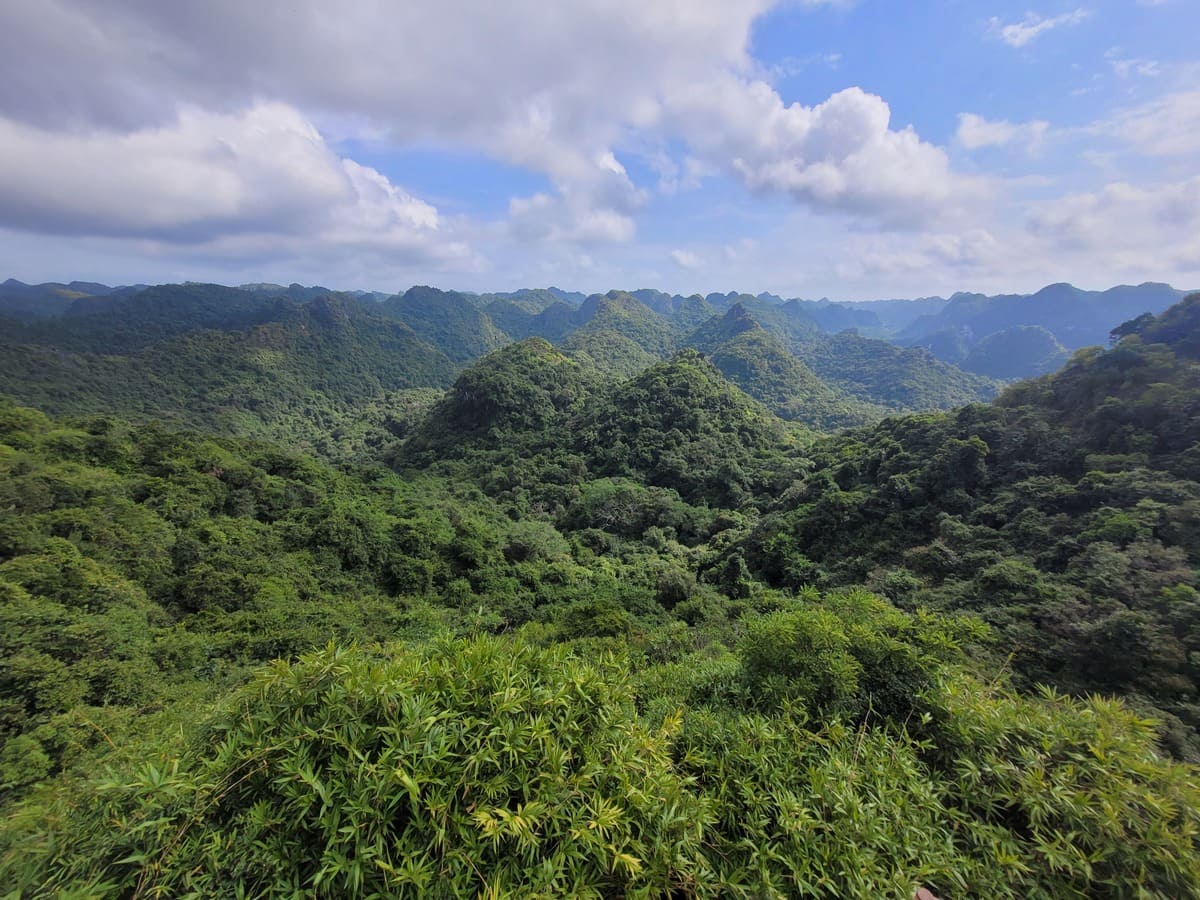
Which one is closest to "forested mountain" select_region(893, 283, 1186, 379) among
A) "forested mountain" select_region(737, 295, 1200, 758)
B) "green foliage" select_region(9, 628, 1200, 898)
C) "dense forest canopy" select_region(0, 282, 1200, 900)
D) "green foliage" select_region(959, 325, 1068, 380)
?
"green foliage" select_region(959, 325, 1068, 380)

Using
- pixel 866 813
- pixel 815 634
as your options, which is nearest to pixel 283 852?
pixel 866 813

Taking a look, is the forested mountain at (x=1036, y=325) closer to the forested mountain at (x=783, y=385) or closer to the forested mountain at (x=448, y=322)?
the forested mountain at (x=783, y=385)

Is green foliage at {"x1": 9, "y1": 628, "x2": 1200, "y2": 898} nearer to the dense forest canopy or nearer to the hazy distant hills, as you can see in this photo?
the dense forest canopy

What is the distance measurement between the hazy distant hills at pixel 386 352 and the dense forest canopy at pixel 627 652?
1592 cm

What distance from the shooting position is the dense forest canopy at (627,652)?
8.35 feet

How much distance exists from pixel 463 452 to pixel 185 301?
381 ft

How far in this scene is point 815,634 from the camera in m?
4.53

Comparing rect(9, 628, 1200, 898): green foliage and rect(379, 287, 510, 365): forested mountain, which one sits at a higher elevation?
rect(379, 287, 510, 365): forested mountain

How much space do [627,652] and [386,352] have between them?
10164 centimetres

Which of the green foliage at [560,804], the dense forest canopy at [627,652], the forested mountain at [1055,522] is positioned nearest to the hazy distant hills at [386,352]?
the dense forest canopy at [627,652]

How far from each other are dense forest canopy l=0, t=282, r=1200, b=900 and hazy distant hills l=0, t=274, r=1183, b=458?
15.9 m

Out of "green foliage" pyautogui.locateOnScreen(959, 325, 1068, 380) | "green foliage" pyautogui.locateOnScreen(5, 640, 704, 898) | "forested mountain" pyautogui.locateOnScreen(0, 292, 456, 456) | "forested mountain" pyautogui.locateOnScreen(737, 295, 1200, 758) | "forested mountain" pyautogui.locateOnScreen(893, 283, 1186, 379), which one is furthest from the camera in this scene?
"forested mountain" pyautogui.locateOnScreen(893, 283, 1186, 379)

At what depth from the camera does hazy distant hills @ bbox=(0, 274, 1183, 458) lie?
192 ft

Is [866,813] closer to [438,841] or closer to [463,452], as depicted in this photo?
[438,841]
